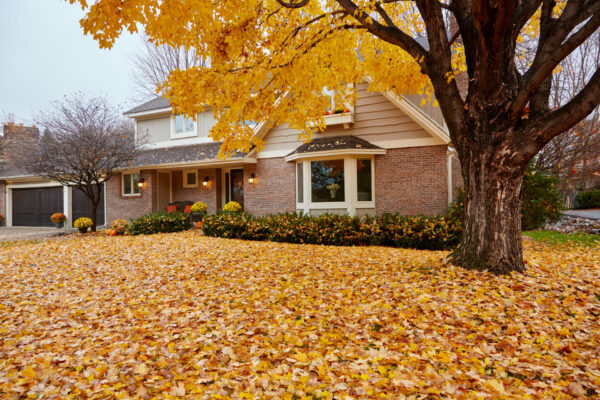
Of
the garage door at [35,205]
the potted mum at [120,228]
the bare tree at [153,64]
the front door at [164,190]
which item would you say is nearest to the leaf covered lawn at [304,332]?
the potted mum at [120,228]

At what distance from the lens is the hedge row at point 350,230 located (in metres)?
8.26

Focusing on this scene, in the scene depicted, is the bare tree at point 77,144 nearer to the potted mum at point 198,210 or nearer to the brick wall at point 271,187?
the potted mum at point 198,210

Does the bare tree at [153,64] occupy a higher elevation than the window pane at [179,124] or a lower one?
higher

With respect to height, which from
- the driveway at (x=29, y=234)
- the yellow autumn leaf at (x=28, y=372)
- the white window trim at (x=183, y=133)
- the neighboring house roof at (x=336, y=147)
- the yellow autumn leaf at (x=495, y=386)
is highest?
the white window trim at (x=183, y=133)

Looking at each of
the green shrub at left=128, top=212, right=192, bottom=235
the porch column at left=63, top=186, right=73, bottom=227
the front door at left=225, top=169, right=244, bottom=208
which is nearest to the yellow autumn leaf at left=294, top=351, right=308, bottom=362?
the green shrub at left=128, top=212, right=192, bottom=235

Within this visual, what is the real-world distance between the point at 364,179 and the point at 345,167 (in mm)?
827

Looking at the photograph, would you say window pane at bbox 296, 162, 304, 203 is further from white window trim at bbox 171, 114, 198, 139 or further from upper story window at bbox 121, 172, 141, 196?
upper story window at bbox 121, 172, 141, 196

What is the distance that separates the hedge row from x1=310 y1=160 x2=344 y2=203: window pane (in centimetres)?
186

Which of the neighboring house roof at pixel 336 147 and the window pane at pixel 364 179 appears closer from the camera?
the neighboring house roof at pixel 336 147

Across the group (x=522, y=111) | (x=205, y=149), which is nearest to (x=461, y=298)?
(x=522, y=111)

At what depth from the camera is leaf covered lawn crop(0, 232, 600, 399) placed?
8.70ft

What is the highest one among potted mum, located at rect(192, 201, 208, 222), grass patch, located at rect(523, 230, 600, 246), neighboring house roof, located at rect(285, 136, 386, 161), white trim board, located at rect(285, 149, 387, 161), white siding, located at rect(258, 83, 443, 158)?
white siding, located at rect(258, 83, 443, 158)

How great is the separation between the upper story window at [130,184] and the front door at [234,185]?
4437mm

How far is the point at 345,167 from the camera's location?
11.1 m
